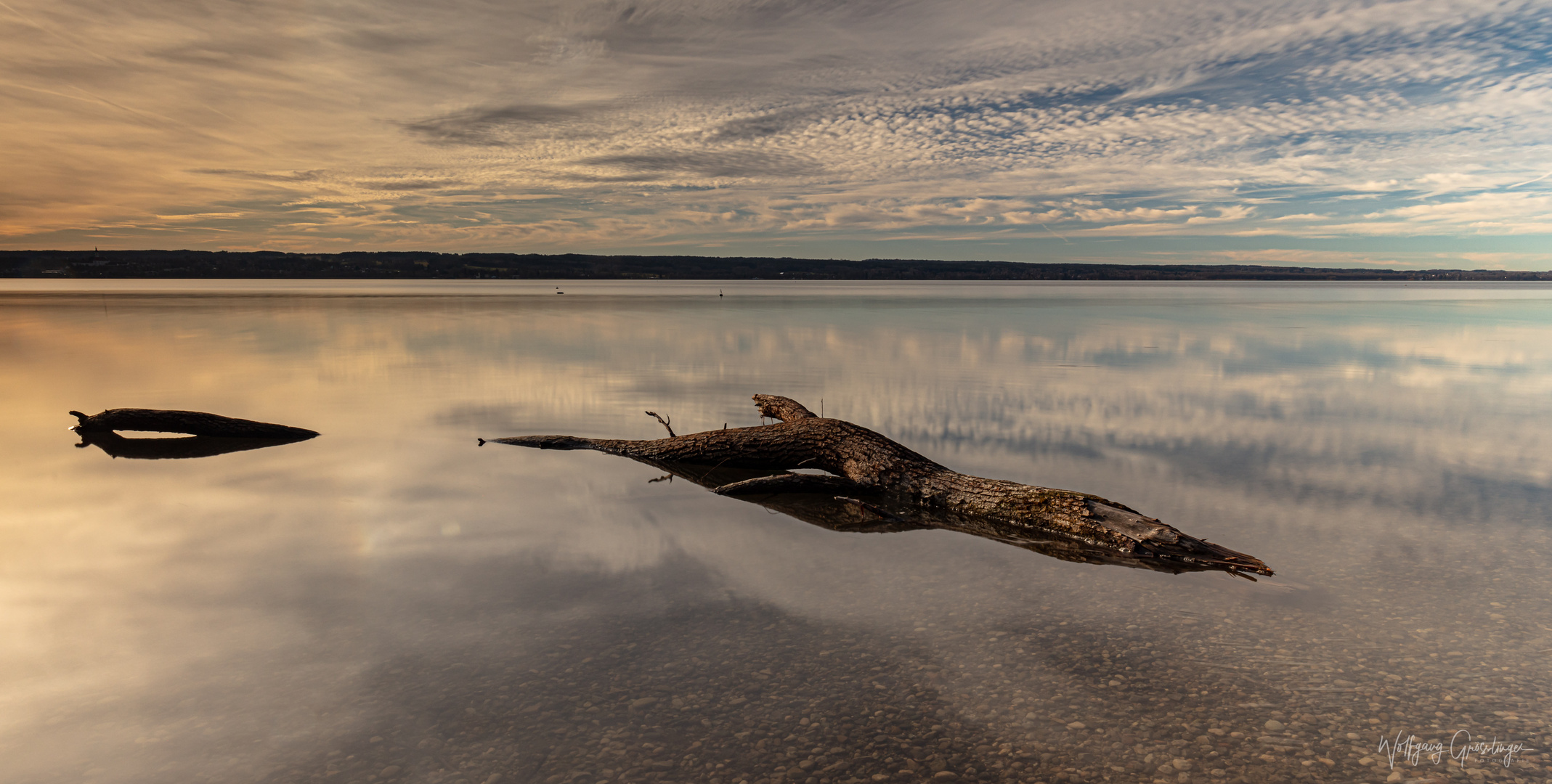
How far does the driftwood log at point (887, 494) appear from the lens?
759 cm

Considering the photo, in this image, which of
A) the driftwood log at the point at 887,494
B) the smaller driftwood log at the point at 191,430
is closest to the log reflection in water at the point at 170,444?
the smaller driftwood log at the point at 191,430

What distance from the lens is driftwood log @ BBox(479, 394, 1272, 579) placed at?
7594 mm

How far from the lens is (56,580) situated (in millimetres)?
7164

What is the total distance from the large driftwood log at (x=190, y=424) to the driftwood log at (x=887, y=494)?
4409 mm

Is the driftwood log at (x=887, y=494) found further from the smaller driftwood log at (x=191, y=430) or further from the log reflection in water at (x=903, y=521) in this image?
the smaller driftwood log at (x=191, y=430)

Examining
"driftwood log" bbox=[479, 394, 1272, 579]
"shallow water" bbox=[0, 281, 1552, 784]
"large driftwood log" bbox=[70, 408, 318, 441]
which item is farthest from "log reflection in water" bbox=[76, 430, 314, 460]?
"driftwood log" bbox=[479, 394, 1272, 579]

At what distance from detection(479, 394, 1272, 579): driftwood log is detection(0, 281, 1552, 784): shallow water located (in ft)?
1.43

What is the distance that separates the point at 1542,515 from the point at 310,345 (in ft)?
121

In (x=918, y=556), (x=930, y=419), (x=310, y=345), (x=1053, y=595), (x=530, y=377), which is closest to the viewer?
(x=1053, y=595)

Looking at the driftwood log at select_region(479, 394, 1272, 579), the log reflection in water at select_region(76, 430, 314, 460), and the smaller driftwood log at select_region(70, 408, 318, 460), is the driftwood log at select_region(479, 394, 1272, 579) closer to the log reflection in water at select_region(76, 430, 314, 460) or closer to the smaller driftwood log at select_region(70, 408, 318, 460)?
the smaller driftwood log at select_region(70, 408, 318, 460)

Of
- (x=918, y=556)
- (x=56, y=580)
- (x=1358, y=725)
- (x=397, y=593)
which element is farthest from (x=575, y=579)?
(x=1358, y=725)

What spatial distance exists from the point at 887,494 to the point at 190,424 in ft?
42.5

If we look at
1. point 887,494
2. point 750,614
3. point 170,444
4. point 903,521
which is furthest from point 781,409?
point 170,444

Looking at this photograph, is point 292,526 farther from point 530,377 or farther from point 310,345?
point 310,345
